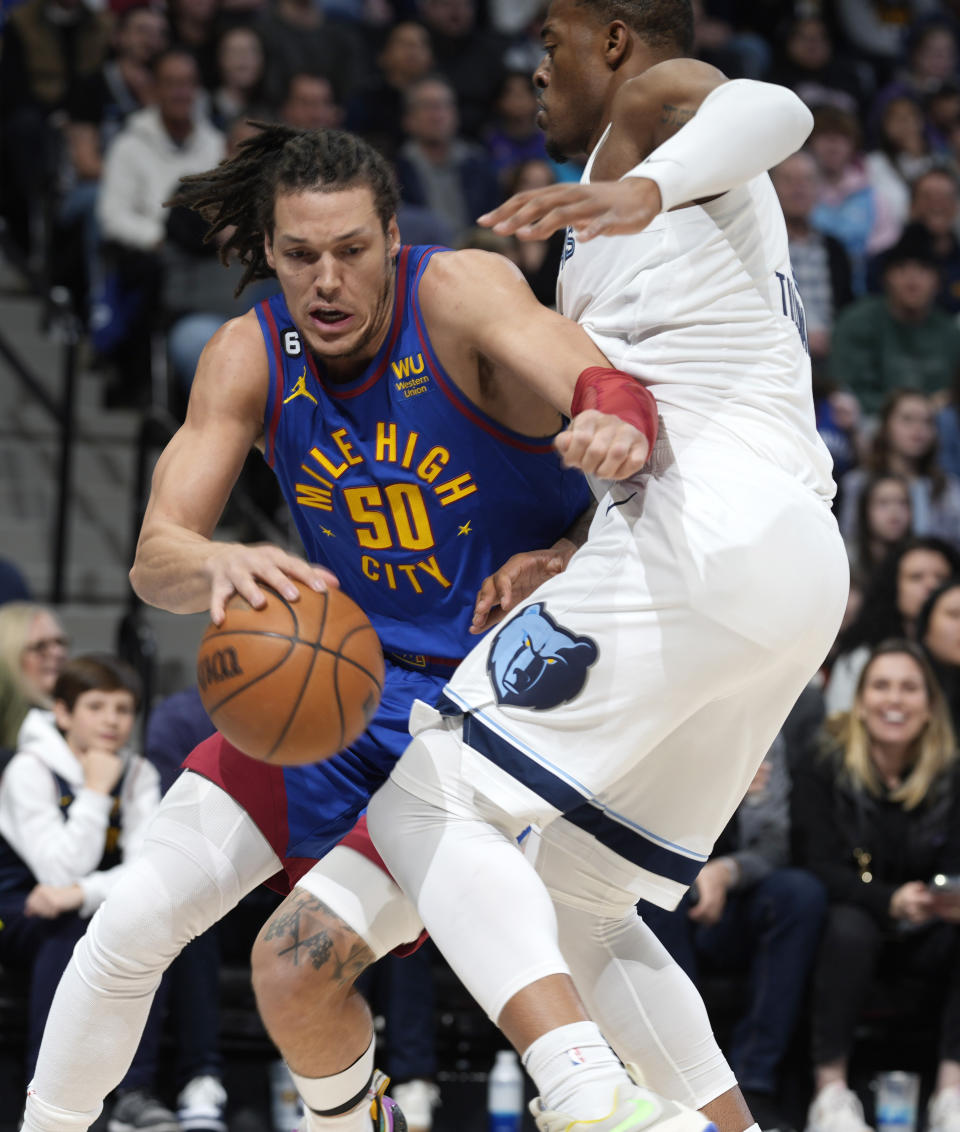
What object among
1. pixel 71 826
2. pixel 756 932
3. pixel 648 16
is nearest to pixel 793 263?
pixel 756 932

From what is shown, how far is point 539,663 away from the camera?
290cm

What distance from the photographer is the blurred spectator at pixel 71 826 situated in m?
5.10

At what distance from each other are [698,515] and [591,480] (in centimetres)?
47

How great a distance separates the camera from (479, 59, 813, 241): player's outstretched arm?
273cm

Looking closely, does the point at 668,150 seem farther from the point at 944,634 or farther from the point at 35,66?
the point at 35,66

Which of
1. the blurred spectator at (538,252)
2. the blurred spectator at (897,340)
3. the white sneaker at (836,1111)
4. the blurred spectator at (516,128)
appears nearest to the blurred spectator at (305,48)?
the blurred spectator at (516,128)

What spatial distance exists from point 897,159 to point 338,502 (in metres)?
8.02

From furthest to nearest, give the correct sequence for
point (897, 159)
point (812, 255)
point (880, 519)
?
point (897, 159) < point (812, 255) < point (880, 519)

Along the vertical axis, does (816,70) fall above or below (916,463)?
above

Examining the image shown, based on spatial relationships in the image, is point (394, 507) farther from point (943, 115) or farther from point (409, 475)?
point (943, 115)

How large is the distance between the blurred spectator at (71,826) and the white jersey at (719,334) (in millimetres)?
2654

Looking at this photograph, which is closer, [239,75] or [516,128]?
[239,75]

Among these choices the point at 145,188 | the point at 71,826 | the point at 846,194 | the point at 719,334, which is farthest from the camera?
the point at 846,194

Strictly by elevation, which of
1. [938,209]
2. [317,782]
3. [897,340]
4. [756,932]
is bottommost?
[756,932]
